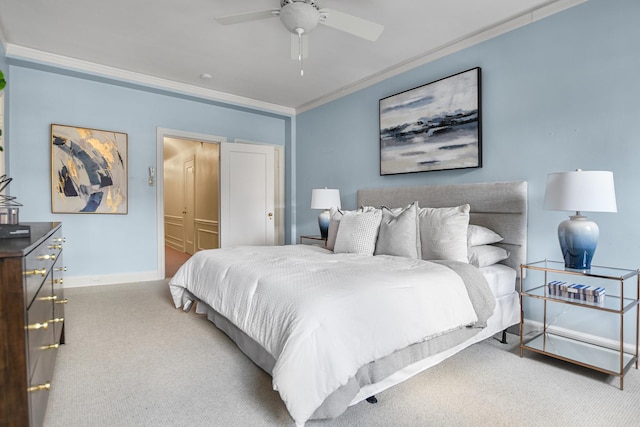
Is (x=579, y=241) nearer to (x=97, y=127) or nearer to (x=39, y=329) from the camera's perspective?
(x=39, y=329)

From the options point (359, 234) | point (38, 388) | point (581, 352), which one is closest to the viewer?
point (38, 388)

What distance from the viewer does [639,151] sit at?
Answer: 2.21 metres

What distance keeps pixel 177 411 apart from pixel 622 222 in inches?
118

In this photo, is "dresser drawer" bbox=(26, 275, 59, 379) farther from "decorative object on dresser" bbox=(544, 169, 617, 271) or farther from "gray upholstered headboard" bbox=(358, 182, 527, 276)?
"gray upholstered headboard" bbox=(358, 182, 527, 276)

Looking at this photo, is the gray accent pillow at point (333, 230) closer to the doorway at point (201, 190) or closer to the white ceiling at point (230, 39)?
the white ceiling at point (230, 39)

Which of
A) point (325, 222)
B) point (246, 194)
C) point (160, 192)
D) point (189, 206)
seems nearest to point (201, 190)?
point (189, 206)

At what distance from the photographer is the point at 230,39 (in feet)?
10.7

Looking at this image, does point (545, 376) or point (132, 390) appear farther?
point (545, 376)

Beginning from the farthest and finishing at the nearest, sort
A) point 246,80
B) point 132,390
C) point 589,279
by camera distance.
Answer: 1. point 246,80
2. point 589,279
3. point 132,390

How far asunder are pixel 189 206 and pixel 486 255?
21.0 feet

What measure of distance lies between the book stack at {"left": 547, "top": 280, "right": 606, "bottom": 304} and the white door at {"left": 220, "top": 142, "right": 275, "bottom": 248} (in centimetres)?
389

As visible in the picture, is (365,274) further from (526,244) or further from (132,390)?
(526,244)

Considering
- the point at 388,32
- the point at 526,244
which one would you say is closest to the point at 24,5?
the point at 388,32

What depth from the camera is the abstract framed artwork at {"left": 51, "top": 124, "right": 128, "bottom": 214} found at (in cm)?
383
